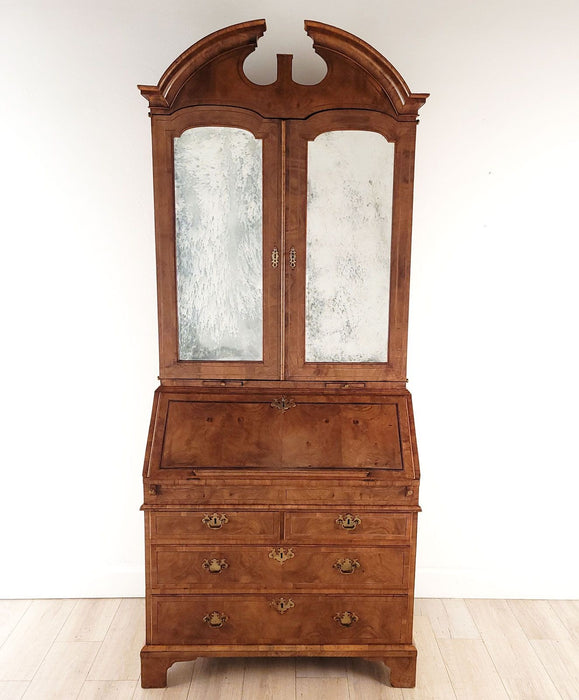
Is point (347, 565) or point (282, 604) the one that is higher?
point (347, 565)

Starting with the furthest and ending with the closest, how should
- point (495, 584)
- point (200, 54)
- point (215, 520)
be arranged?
1. point (495, 584)
2. point (215, 520)
3. point (200, 54)

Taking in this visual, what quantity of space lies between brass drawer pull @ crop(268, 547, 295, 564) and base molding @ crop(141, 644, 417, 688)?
0.33 metres

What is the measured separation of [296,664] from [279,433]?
3.10 ft

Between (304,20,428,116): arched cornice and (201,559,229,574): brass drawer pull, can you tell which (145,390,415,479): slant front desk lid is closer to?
(201,559,229,574): brass drawer pull

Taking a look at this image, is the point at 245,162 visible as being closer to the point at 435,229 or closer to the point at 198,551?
the point at 435,229

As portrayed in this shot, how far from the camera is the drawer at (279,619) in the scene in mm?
2465

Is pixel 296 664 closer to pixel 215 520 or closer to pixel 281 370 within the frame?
pixel 215 520

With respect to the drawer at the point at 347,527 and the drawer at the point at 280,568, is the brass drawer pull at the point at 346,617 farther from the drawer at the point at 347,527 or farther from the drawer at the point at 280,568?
the drawer at the point at 347,527

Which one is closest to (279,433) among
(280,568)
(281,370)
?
(281,370)

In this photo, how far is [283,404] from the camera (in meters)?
2.51

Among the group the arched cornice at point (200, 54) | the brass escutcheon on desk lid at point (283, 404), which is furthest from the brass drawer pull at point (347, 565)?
the arched cornice at point (200, 54)

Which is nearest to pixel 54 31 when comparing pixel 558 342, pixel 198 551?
pixel 198 551

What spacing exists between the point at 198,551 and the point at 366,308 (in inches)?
42.1

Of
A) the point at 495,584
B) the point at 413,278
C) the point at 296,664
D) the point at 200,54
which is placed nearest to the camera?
the point at 200,54
